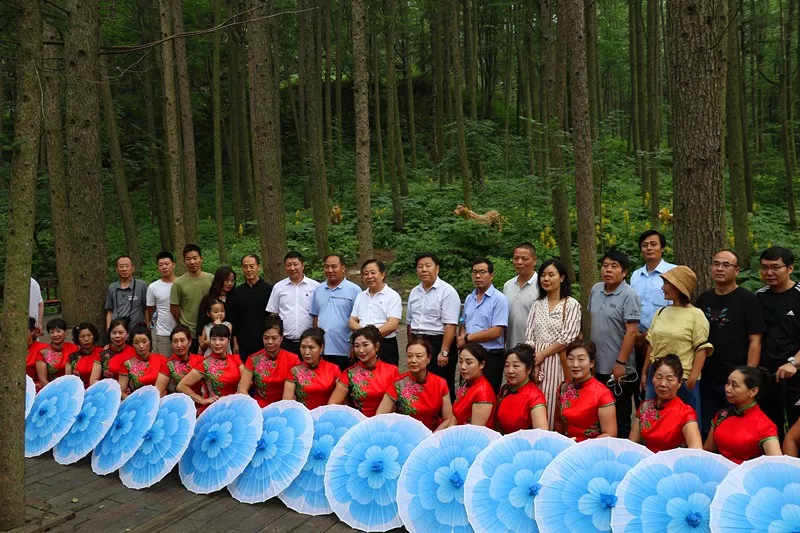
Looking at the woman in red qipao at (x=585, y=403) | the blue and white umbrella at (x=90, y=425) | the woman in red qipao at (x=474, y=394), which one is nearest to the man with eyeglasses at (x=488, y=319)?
the woman in red qipao at (x=474, y=394)

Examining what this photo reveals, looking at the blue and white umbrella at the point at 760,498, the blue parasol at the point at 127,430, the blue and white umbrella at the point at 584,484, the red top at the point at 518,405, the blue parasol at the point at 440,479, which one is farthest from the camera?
the blue parasol at the point at 127,430

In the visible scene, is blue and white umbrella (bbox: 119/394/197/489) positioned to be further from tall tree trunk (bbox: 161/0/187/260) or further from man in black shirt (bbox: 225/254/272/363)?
tall tree trunk (bbox: 161/0/187/260)

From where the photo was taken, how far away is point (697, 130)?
5863mm

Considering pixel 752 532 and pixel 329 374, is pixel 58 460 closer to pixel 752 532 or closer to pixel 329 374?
pixel 329 374

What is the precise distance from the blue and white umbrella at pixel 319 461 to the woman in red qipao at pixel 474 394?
79 centimetres

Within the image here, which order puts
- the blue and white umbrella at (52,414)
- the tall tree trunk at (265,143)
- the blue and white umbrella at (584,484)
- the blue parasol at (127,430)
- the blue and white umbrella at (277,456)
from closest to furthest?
the blue and white umbrella at (584,484), the blue and white umbrella at (277,456), the blue parasol at (127,430), the blue and white umbrella at (52,414), the tall tree trunk at (265,143)

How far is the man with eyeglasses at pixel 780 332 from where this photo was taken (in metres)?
A: 4.46

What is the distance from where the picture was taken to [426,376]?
17.0 feet

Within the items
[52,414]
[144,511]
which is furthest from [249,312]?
Answer: [144,511]

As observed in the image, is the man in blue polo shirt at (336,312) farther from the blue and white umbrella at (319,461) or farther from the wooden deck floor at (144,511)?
the wooden deck floor at (144,511)

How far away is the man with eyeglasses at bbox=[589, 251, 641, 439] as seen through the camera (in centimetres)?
505

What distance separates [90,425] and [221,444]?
158 cm

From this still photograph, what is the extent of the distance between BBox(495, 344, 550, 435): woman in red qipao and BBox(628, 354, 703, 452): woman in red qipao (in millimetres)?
716

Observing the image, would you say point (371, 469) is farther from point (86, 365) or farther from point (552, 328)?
point (86, 365)
